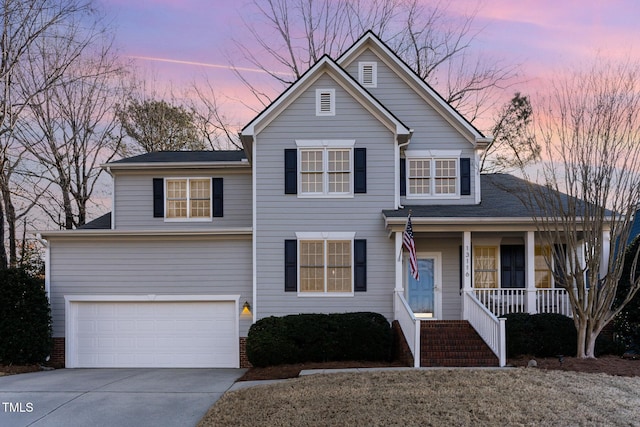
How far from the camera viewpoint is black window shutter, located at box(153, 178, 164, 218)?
18688mm

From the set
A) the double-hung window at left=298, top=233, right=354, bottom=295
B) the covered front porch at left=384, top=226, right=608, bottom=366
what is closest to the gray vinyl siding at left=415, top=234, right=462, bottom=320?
the covered front porch at left=384, top=226, right=608, bottom=366

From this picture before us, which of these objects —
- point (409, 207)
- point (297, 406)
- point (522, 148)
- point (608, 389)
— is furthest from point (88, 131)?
point (608, 389)

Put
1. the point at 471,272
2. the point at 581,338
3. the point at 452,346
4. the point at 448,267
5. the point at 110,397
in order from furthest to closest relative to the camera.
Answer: the point at 448,267 < the point at 471,272 < the point at 452,346 < the point at 581,338 < the point at 110,397

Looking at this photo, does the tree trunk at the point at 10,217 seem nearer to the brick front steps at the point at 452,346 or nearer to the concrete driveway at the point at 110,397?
the concrete driveway at the point at 110,397

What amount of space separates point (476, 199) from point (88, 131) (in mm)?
18955

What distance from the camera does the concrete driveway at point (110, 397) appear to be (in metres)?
10.2

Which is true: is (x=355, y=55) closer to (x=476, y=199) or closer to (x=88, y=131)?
(x=476, y=199)

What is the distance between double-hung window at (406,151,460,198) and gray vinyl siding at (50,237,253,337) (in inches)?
197

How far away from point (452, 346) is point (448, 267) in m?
3.36

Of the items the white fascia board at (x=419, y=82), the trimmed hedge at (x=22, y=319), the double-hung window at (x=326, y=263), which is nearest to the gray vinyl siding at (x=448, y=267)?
the double-hung window at (x=326, y=263)

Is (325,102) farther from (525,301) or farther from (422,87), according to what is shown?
(525,301)

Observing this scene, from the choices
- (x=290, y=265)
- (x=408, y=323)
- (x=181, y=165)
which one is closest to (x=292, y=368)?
(x=408, y=323)

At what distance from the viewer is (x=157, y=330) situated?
16797 mm

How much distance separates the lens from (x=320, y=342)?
14781 mm
